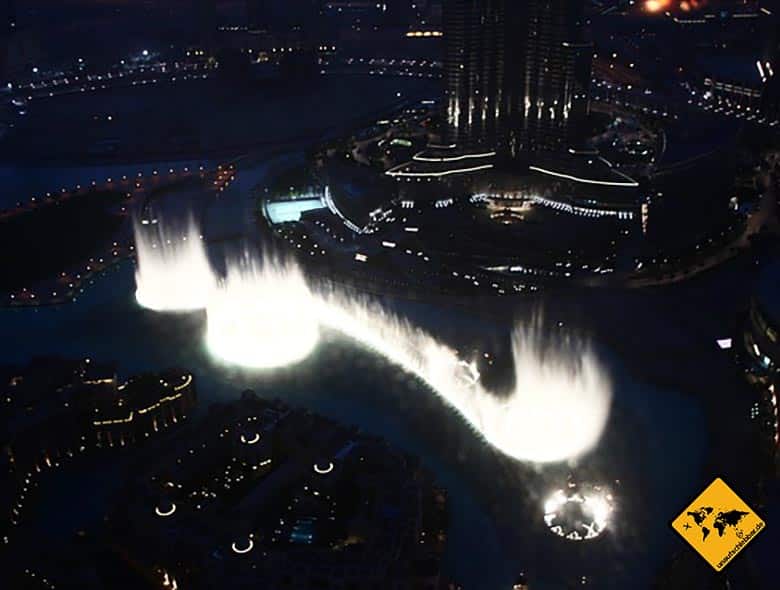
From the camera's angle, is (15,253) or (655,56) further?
(655,56)

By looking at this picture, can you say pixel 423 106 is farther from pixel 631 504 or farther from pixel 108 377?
pixel 631 504

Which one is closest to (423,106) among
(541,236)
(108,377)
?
(541,236)

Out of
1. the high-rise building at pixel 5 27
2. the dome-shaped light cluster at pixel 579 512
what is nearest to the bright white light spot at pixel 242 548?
the dome-shaped light cluster at pixel 579 512

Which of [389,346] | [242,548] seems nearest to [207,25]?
[389,346]

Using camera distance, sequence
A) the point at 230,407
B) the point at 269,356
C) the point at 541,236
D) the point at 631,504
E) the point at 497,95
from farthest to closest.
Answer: the point at 497,95
the point at 541,236
the point at 269,356
the point at 230,407
the point at 631,504

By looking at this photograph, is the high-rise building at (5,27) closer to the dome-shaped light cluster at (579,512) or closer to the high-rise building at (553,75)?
the high-rise building at (553,75)

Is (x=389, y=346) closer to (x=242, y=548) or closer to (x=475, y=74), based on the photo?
(x=242, y=548)

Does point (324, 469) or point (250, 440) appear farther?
point (250, 440)
